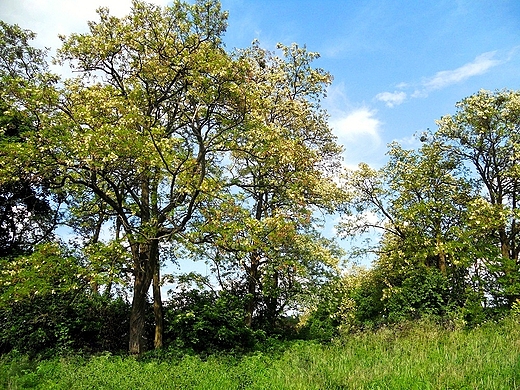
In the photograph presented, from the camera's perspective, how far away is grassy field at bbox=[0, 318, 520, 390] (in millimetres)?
7621

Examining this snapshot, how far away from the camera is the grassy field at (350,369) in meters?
7.62

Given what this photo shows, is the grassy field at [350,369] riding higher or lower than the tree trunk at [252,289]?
lower

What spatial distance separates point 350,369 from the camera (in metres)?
9.28

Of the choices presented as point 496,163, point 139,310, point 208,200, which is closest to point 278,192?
point 208,200

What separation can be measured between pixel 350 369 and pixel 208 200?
9.63 meters

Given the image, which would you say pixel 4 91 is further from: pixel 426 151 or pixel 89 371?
pixel 426 151

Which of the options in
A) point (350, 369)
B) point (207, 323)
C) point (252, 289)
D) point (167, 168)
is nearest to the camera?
point (350, 369)

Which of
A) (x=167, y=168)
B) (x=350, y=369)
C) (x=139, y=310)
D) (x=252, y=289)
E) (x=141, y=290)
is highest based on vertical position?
(x=167, y=168)

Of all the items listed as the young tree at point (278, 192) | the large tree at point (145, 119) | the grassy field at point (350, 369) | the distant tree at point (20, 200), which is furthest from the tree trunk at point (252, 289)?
the distant tree at point (20, 200)

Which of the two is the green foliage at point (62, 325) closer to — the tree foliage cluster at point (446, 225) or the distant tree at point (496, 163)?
the tree foliage cluster at point (446, 225)

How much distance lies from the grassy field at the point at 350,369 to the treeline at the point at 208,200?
11.2ft

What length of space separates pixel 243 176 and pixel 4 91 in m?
10.6

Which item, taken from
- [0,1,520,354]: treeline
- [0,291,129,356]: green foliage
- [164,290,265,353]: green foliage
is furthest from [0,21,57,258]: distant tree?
[164,290,265,353]: green foliage

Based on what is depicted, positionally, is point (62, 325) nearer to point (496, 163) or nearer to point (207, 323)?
point (207, 323)
